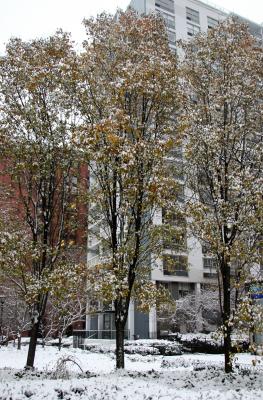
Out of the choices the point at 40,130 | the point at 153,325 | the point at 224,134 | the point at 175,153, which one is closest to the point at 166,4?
the point at 153,325

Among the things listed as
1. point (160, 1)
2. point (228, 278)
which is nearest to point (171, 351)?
point (228, 278)

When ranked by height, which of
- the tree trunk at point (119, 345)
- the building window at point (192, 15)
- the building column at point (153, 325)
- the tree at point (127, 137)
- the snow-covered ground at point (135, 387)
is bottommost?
the building column at point (153, 325)

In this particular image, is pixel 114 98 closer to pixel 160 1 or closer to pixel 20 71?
pixel 20 71

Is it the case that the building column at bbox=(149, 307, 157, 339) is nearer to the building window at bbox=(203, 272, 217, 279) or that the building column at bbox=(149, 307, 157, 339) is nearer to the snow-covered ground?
the building window at bbox=(203, 272, 217, 279)

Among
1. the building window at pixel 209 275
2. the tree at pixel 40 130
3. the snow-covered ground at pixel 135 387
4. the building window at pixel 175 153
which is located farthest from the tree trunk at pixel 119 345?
the building window at pixel 209 275

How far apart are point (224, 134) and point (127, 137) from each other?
3.83 meters

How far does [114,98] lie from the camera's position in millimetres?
13273

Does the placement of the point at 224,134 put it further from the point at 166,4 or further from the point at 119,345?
the point at 166,4

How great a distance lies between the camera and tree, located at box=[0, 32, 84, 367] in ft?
45.7

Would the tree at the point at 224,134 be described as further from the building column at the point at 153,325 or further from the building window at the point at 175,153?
the building column at the point at 153,325

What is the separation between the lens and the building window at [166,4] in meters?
57.9

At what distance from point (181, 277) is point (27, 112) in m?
36.7

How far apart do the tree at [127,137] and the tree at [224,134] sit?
3.91 ft

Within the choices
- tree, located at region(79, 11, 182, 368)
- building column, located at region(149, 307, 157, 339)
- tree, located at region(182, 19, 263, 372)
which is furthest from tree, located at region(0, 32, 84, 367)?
building column, located at region(149, 307, 157, 339)
